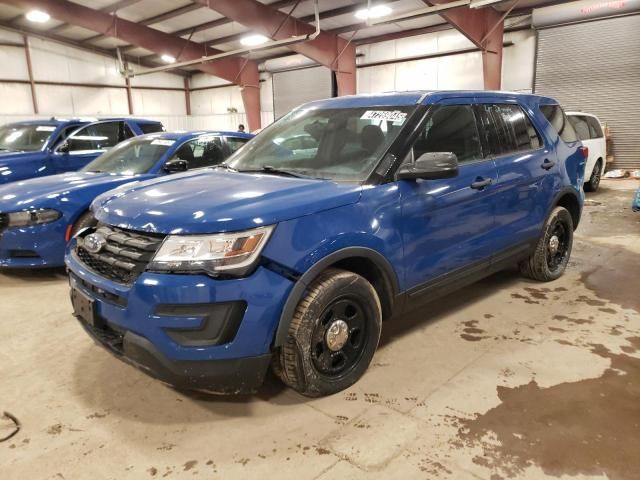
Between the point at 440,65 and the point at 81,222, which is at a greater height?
the point at 440,65

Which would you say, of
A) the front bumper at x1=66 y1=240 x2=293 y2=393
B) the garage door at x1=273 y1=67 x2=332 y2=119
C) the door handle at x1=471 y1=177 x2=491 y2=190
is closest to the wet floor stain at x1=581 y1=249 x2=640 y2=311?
the door handle at x1=471 y1=177 x2=491 y2=190

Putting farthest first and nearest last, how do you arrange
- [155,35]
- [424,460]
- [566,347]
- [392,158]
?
[155,35], [566,347], [392,158], [424,460]

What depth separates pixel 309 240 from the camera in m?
2.26

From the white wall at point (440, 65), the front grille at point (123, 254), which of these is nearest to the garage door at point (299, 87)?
the white wall at point (440, 65)

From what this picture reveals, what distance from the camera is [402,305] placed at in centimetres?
285

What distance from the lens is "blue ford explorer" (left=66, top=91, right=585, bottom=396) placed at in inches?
83.4

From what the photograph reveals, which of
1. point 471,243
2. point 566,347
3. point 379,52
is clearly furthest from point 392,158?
point 379,52

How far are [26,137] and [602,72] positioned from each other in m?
13.3

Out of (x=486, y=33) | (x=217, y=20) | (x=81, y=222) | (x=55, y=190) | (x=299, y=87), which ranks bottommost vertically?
(x=81, y=222)

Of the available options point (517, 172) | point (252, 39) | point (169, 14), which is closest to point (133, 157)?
point (517, 172)

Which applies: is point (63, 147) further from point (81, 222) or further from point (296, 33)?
point (296, 33)

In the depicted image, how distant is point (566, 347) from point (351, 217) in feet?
5.82

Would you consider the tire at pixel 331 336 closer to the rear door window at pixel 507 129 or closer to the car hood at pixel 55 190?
the rear door window at pixel 507 129

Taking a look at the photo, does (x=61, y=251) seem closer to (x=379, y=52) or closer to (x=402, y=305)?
(x=402, y=305)
